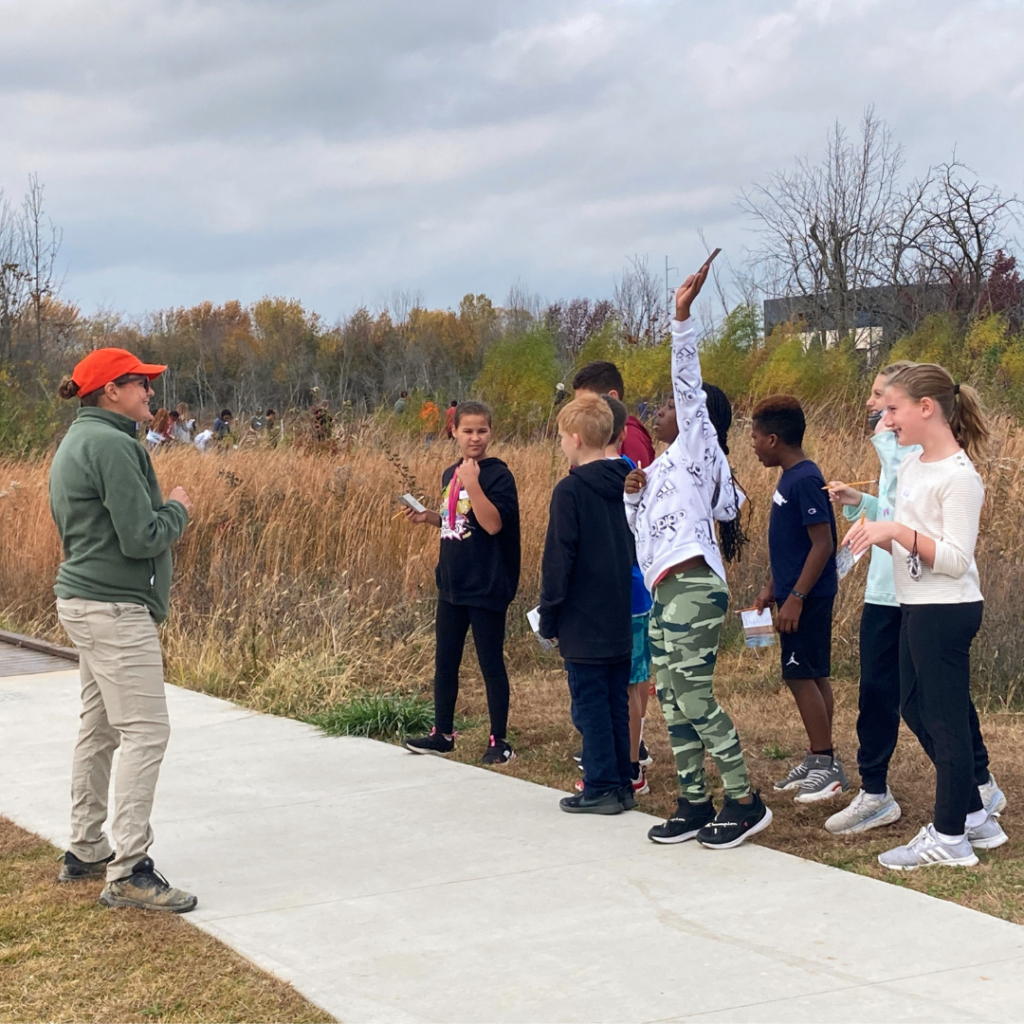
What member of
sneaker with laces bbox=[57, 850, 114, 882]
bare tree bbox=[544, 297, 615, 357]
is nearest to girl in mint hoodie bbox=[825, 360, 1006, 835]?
sneaker with laces bbox=[57, 850, 114, 882]

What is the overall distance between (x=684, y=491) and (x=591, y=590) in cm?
77

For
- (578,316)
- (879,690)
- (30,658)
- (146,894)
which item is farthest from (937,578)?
(578,316)

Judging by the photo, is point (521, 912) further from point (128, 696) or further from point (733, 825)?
point (128, 696)

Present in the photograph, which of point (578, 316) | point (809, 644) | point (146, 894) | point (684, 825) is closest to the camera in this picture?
point (146, 894)

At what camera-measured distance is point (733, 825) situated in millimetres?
5078

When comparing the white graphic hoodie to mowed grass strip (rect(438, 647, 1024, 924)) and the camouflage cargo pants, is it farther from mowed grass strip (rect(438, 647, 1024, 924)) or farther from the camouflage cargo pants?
mowed grass strip (rect(438, 647, 1024, 924))

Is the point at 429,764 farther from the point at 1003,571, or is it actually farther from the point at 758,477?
the point at 758,477

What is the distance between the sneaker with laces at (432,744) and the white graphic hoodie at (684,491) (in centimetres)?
207

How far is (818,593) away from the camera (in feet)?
19.1

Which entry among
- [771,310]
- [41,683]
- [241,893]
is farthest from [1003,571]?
Answer: [771,310]

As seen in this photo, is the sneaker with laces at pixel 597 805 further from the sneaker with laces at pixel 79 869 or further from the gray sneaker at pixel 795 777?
the sneaker with laces at pixel 79 869

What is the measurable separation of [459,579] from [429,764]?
3.07ft

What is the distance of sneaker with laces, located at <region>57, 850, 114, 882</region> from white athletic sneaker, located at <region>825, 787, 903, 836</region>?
285 cm

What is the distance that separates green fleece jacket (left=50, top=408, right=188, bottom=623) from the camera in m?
4.47
